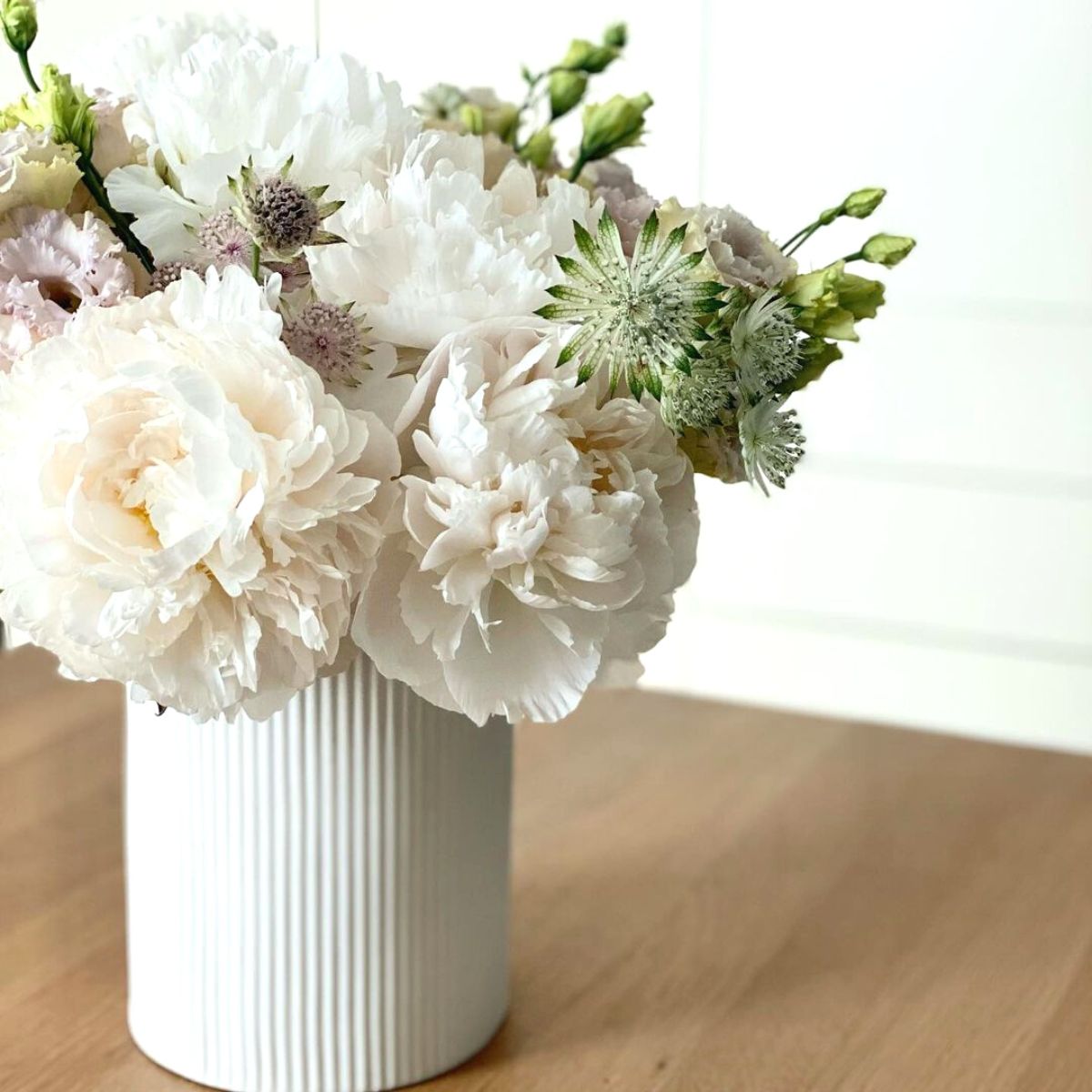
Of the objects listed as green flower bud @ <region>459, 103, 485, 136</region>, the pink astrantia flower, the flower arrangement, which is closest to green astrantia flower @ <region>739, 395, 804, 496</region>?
the flower arrangement

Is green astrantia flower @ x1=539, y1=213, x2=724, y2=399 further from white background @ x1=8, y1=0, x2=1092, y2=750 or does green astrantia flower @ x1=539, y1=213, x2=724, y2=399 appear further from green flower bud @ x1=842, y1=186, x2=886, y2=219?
white background @ x1=8, y1=0, x2=1092, y2=750

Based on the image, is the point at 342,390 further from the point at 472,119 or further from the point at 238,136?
the point at 472,119

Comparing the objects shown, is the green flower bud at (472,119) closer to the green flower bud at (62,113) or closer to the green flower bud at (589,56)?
the green flower bud at (589,56)

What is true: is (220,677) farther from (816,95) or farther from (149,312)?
(816,95)

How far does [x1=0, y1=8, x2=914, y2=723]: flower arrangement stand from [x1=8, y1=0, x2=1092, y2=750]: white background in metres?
1.26

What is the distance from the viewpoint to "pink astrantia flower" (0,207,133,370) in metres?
0.57

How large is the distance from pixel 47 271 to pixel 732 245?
0.26 metres

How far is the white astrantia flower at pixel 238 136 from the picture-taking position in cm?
59

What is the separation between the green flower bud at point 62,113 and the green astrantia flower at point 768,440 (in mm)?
271

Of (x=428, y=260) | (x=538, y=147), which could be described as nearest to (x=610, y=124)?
(x=538, y=147)

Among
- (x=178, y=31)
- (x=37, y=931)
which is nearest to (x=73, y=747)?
(x=37, y=931)

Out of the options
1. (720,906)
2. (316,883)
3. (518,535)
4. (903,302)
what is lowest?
(903,302)

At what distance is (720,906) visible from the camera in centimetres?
93

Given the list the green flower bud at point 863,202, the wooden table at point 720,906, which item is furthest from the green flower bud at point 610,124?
the wooden table at point 720,906
